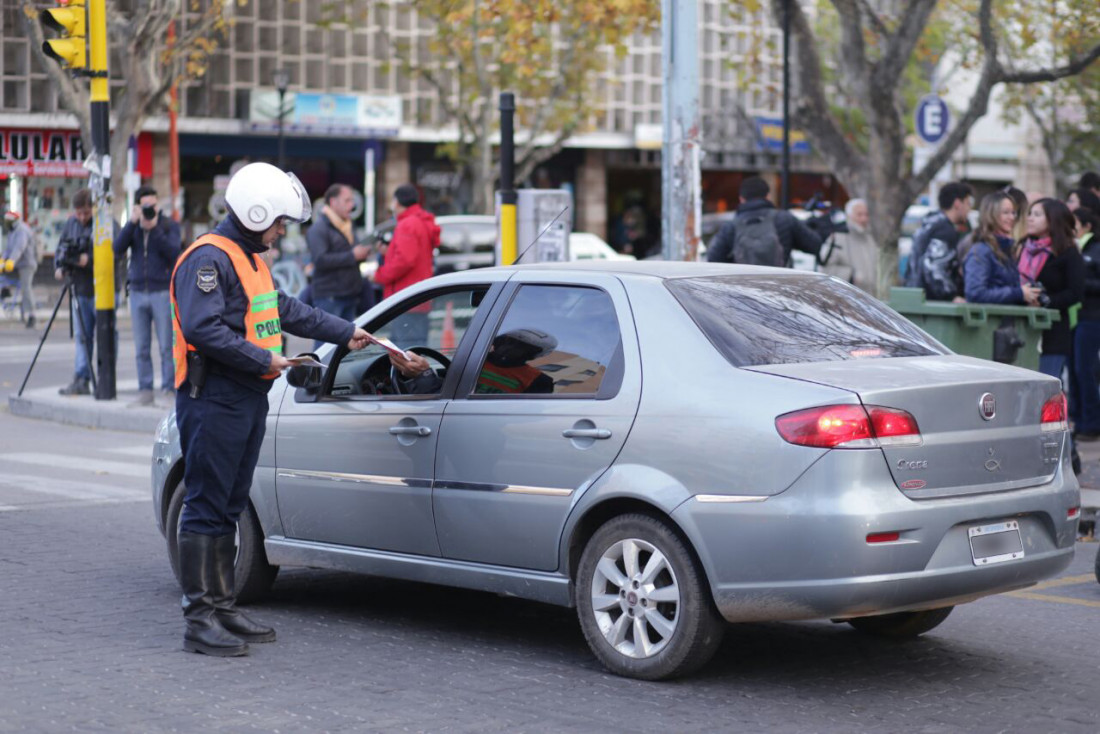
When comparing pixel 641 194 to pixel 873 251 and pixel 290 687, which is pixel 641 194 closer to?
pixel 873 251

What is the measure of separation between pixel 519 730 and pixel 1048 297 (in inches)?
314

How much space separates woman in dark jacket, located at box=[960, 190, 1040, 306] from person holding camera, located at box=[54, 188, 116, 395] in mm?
8600

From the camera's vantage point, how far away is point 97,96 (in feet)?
52.2

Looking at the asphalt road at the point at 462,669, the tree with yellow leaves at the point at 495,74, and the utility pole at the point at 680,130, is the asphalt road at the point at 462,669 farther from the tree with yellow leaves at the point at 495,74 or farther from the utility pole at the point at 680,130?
the tree with yellow leaves at the point at 495,74

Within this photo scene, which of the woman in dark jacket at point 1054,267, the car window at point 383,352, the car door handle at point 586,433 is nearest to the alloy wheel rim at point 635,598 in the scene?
the car door handle at point 586,433

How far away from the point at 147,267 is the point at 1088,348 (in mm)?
8325

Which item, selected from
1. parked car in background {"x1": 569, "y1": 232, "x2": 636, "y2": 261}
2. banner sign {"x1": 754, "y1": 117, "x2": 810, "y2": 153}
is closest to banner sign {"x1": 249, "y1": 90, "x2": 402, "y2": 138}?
parked car in background {"x1": 569, "y1": 232, "x2": 636, "y2": 261}

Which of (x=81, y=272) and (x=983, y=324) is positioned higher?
(x=81, y=272)

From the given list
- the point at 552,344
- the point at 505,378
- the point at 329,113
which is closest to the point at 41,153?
the point at 329,113

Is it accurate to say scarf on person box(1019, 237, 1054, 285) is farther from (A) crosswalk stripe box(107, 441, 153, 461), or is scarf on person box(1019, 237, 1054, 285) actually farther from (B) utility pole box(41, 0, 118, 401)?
(B) utility pole box(41, 0, 118, 401)

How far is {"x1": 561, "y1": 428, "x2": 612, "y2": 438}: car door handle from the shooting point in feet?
21.0

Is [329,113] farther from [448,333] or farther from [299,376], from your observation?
[299,376]

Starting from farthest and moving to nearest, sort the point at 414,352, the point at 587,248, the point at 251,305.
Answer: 1. the point at 587,248
2. the point at 414,352
3. the point at 251,305

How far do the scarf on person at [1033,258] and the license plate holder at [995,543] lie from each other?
667 centimetres
